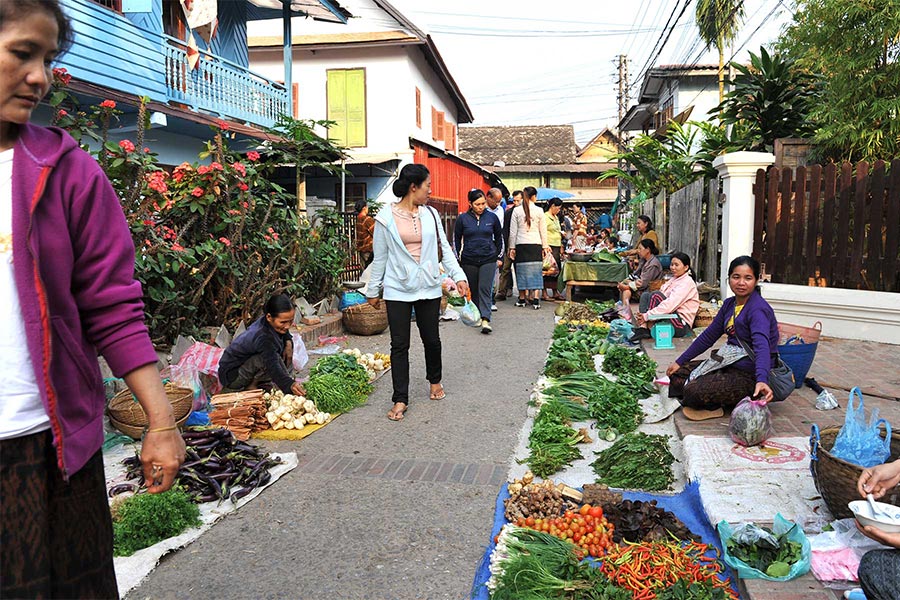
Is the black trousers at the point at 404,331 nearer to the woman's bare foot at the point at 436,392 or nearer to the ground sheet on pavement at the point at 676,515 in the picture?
the woman's bare foot at the point at 436,392

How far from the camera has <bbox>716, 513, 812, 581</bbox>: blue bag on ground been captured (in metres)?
3.00

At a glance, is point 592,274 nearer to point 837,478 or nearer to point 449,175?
point 837,478

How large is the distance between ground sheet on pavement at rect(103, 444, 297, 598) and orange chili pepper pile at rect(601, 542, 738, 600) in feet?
7.21

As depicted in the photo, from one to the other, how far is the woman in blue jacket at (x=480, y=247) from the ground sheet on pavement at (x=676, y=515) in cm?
616

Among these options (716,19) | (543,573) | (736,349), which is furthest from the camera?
(716,19)

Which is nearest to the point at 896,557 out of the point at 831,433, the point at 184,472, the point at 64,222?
the point at 831,433

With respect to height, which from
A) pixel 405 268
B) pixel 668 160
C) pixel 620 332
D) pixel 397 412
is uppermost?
pixel 668 160

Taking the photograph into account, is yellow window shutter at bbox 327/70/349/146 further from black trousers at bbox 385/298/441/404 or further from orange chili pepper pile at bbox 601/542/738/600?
orange chili pepper pile at bbox 601/542/738/600

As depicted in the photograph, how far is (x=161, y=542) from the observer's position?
3627 millimetres

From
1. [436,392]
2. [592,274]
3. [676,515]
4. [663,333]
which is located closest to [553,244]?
[592,274]

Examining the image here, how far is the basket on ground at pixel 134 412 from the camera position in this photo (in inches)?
201

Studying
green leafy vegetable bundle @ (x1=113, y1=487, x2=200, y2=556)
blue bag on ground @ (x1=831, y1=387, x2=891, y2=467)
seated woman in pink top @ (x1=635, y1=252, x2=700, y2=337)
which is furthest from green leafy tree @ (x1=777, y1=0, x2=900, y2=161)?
green leafy vegetable bundle @ (x1=113, y1=487, x2=200, y2=556)

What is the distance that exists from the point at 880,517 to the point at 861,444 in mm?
724

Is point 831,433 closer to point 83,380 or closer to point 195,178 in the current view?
point 83,380
